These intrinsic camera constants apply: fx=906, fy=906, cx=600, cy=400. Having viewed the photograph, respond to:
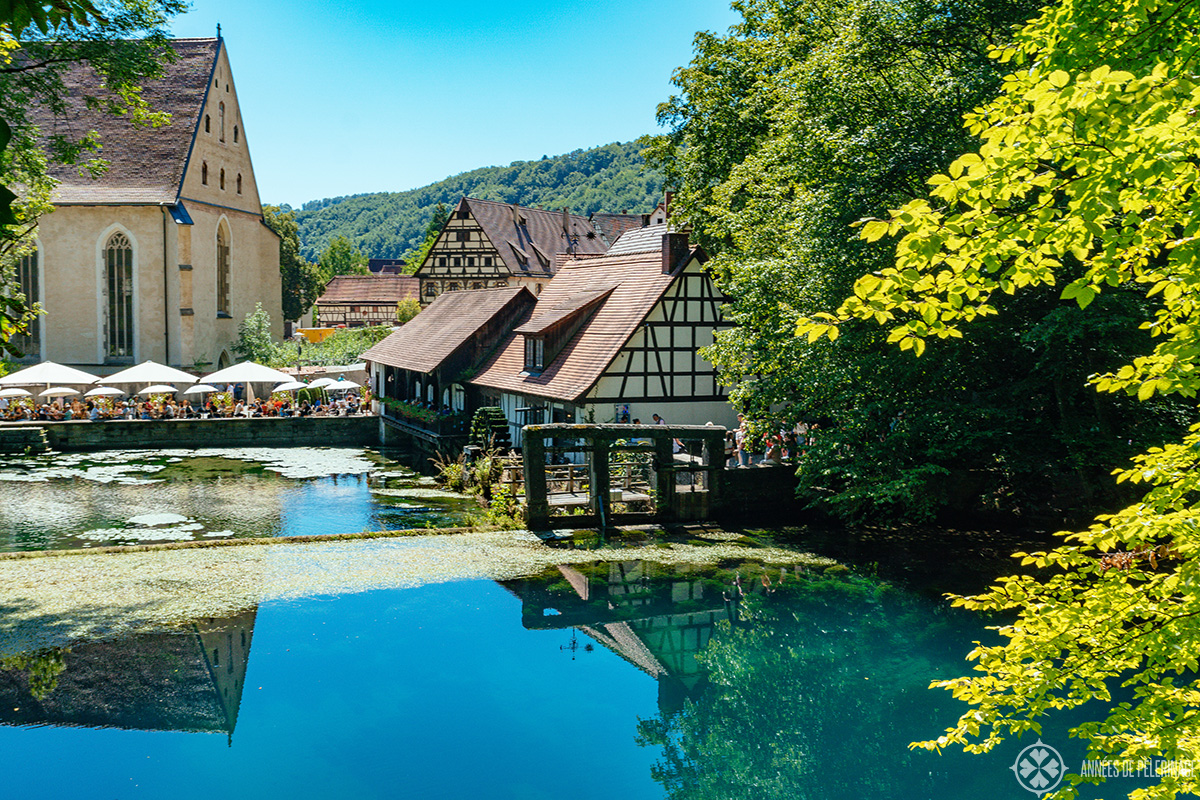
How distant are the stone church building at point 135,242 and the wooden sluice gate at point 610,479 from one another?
27247 millimetres

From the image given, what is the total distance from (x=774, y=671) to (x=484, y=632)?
407cm

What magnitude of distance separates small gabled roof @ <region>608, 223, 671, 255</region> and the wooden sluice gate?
8.66m

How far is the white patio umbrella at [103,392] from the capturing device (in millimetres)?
34344

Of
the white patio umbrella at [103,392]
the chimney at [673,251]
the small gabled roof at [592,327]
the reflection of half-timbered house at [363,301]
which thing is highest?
the reflection of half-timbered house at [363,301]

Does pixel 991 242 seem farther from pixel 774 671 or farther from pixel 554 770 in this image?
→ pixel 774 671

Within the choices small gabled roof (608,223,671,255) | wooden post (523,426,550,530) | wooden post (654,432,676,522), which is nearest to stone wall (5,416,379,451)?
small gabled roof (608,223,671,255)

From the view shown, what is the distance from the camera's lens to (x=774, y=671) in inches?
477

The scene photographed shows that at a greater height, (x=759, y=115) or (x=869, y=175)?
(x=759, y=115)

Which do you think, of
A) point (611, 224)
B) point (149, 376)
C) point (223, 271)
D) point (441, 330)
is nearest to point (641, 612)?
point (441, 330)

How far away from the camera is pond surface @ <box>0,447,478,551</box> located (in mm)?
19562

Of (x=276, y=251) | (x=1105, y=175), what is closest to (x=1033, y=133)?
(x=1105, y=175)

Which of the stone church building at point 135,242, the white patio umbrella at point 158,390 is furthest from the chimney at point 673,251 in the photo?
the stone church building at point 135,242

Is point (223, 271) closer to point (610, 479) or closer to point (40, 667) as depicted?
point (610, 479)

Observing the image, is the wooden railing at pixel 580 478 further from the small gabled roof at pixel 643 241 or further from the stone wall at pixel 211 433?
the stone wall at pixel 211 433
